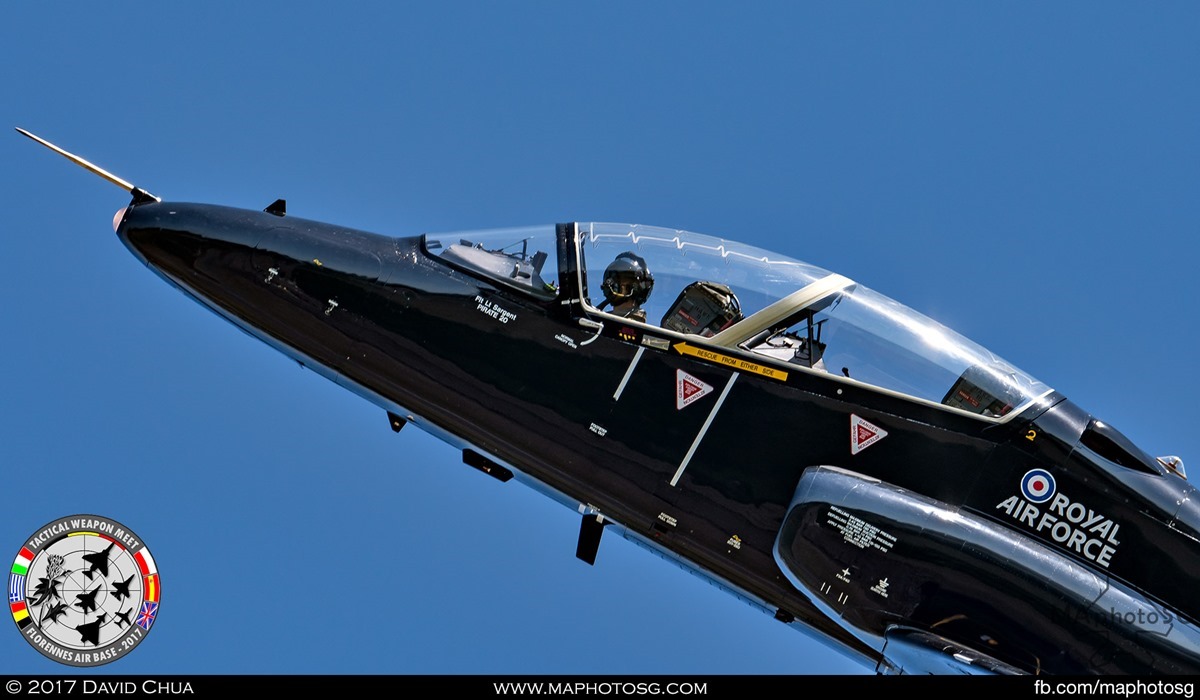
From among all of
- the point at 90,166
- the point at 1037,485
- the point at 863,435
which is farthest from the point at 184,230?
the point at 1037,485

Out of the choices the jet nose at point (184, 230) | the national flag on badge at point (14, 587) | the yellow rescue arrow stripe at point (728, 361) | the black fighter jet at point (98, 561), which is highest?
the yellow rescue arrow stripe at point (728, 361)

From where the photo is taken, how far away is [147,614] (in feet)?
57.2

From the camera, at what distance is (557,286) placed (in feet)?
51.3

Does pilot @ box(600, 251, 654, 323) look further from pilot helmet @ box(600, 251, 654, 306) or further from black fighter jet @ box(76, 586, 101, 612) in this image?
black fighter jet @ box(76, 586, 101, 612)

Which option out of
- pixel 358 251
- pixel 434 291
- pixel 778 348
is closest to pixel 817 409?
pixel 778 348

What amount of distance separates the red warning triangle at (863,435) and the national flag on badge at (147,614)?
32.0 ft

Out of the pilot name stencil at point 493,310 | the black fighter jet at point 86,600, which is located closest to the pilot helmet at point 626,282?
the pilot name stencil at point 493,310

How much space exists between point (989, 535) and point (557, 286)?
231 inches

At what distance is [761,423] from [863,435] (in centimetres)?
120

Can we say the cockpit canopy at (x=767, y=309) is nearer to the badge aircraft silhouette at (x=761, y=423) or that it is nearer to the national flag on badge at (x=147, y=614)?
the badge aircraft silhouette at (x=761, y=423)

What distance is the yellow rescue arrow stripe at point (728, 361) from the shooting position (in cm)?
1498

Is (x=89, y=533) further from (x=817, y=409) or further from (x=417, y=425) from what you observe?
(x=817, y=409)

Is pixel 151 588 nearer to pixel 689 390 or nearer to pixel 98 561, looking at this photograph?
pixel 98 561

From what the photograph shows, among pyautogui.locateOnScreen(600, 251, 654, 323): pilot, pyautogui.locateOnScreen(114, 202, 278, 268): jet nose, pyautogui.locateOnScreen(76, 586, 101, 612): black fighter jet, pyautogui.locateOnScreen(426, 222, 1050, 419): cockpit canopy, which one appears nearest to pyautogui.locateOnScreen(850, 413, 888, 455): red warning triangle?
pyautogui.locateOnScreen(426, 222, 1050, 419): cockpit canopy
